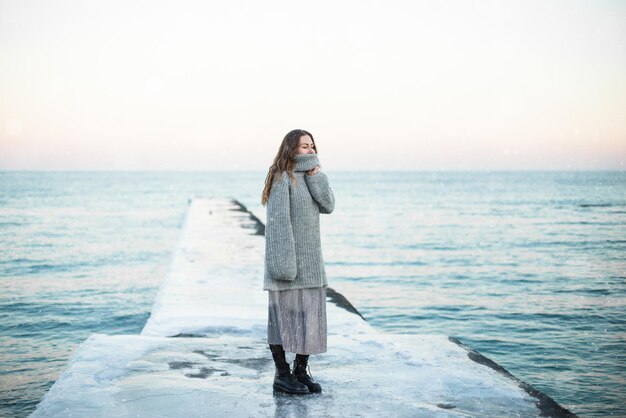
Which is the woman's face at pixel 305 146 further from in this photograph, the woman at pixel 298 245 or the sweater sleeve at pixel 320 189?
the sweater sleeve at pixel 320 189

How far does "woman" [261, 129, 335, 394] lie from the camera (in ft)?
12.5

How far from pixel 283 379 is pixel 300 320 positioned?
1.28 ft

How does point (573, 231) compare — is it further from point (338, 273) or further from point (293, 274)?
point (293, 274)

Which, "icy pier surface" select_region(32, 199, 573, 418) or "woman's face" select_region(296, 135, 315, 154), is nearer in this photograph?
"icy pier surface" select_region(32, 199, 573, 418)

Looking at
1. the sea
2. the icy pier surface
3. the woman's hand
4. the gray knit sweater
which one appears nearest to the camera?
the icy pier surface

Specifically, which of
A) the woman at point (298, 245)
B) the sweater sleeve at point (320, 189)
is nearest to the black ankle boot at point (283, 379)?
the woman at point (298, 245)

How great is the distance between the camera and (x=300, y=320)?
12.6 ft

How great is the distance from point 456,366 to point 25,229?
76.0 feet

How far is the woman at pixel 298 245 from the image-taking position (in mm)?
3797

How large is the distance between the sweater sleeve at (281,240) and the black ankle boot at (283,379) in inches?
19.5

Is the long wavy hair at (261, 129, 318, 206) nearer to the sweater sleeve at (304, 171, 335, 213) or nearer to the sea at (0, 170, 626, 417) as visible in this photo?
the sweater sleeve at (304, 171, 335, 213)

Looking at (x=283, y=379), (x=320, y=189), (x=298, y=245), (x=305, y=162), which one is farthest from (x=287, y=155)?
(x=283, y=379)

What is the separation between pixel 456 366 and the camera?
4.55m

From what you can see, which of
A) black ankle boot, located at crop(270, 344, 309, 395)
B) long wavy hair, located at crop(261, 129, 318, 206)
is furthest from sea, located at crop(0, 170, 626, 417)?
long wavy hair, located at crop(261, 129, 318, 206)
